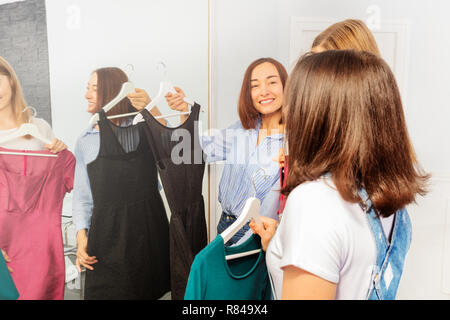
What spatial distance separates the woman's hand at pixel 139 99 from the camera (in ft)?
4.89

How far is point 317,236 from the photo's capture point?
0.82 metres

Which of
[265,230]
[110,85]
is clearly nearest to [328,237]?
[265,230]

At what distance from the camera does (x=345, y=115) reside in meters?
0.87

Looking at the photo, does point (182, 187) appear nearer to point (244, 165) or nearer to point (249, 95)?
point (244, 165)

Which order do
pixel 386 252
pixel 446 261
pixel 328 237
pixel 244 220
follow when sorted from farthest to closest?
pixel 446 261
pixel 244 220
pixel 386 252
pixel 328 237

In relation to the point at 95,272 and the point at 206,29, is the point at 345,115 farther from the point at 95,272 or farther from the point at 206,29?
the point at 95,272

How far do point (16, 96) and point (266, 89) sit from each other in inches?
42.1

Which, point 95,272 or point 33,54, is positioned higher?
point 33,54

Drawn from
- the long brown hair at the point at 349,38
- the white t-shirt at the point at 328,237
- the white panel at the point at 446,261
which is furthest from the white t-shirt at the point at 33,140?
the white panel at the point at 446,261

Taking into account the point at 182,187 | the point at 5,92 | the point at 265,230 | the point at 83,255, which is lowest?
the point at 83,255

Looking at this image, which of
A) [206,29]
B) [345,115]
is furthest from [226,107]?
[345,115]

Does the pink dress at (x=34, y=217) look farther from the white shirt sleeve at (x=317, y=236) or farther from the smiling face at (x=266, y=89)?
the white shirt sleeve at (x=317, y=236)

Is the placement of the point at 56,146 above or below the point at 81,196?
above

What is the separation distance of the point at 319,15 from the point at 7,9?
1.35 metres
